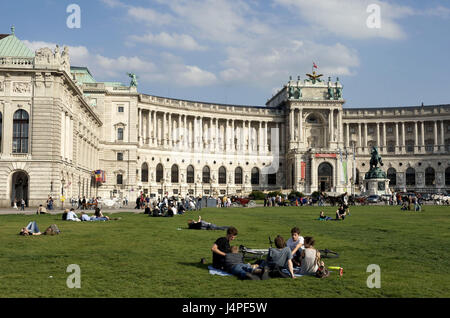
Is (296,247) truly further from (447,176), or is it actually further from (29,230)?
(447,176)

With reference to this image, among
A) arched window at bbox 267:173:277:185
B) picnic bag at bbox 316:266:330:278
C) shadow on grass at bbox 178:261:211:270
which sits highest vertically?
arched window at bbox 267:173:277:185

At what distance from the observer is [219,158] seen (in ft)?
409

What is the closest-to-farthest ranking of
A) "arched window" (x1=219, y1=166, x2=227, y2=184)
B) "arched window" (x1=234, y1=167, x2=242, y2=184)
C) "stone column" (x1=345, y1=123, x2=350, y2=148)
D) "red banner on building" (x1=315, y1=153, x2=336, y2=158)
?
"red banner on building" (x1=315, y1=153, x2=336, y2=158) → "arched window" (x1=219, y1=166, x2=227, y2=184) → "arched window" (x1=234, y1=167, x2=242, y2=184) → "stone column" (x1=345, y1=123, x2=350, y2=148)

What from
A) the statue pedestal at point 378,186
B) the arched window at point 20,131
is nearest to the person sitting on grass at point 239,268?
the arched window at point 20,131

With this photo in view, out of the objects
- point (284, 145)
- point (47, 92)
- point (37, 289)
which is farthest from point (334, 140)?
point (37, 289)

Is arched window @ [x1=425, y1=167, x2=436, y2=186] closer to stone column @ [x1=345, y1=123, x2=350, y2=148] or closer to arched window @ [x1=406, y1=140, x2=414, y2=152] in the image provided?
arched window @ [x1=406, y1=140, x2=414, y2=152]

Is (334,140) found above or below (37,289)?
above

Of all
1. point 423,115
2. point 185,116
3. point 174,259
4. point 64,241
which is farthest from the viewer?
point 423,115

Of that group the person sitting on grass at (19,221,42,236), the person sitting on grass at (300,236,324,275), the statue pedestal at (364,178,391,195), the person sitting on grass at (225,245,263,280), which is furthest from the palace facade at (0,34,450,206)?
the person sitting on grass at (300,236,324,275)

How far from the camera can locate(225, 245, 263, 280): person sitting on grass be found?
14656 mm

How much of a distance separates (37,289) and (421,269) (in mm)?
12050

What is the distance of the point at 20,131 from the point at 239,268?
157 feet

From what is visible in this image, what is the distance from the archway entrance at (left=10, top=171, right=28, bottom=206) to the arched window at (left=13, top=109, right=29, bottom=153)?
3.00 m
